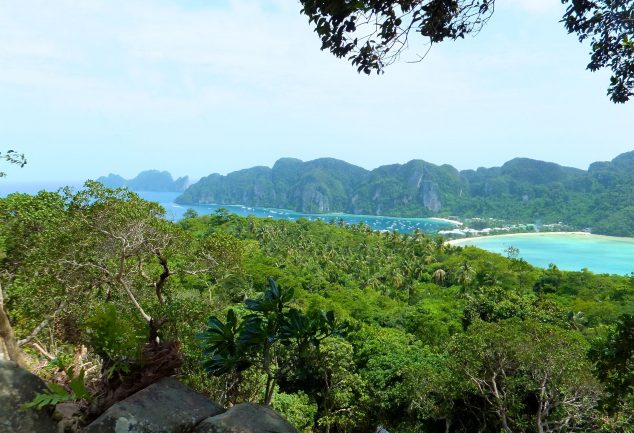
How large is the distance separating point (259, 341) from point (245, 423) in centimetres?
70

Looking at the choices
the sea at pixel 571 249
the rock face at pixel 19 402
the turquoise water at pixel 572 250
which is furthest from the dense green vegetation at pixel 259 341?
the turquoise water at pixel 572 250

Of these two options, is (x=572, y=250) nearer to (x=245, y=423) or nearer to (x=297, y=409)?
(x=297, y=409)

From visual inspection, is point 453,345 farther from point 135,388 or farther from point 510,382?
point 135,388

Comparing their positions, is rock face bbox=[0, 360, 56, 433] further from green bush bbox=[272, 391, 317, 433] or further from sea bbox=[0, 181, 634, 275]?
sea bbox=[0, 181, 634, 275]

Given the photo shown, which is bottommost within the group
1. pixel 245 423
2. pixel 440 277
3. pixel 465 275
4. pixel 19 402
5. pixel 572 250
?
pixel 572 250

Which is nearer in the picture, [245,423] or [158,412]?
[245,423]

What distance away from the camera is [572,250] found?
122m

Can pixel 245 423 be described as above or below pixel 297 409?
above

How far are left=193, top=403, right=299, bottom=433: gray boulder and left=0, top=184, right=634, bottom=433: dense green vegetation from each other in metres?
0.31

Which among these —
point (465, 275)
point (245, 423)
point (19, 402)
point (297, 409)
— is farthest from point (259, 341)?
point (465, 275)

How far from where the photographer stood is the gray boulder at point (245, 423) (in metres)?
3.42

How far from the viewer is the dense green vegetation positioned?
152 inches

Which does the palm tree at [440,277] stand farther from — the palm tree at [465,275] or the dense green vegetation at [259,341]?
the dense green vegetation at [259,341]

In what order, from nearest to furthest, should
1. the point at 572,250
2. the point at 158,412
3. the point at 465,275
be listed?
the point at 158,412, the point at 465,275, the point at 572,250
